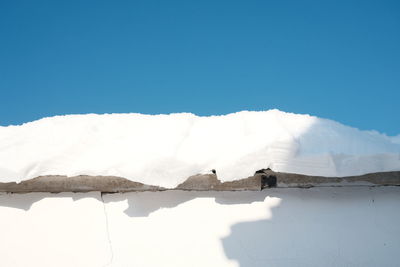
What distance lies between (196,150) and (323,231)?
683mm

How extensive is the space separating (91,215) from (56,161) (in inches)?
11.9

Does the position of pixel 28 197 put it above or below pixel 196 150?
below

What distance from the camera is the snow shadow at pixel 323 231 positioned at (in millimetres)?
1415

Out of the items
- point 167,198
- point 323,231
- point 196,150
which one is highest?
point 196,150

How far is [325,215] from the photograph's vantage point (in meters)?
1.49

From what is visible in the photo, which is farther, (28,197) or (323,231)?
(28,197)

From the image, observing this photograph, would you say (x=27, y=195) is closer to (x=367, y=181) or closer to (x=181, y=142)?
(x=181, y=142)

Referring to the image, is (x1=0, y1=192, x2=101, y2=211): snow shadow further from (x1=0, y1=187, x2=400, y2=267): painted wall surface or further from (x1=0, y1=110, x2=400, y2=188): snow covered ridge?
(x1=0, y1=110, x2=400, y2=188): snow covered ridge

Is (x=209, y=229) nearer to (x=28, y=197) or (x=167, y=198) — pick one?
(x=167, y=198)

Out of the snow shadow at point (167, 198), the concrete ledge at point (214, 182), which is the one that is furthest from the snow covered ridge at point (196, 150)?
the snow shadow at point (167, 198)

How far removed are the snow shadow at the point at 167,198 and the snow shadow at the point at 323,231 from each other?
0.11 metres

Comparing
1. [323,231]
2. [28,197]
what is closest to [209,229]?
[323,231]

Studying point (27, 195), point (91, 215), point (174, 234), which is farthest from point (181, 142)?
point (27, 195)

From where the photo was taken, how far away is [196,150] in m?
1.45
